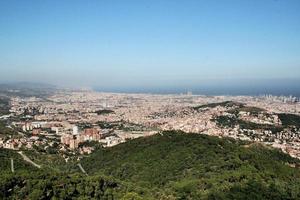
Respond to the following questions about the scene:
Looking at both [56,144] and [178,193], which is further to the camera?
[56,144]

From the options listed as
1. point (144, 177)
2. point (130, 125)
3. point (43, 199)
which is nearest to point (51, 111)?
point (130, 125)

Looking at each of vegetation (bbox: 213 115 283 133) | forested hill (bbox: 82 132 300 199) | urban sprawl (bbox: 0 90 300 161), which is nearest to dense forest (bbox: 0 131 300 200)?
forested hill (bbox: 82 132 300 199)

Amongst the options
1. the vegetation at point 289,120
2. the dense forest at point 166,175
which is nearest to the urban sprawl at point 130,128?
the vegetation at point 289,120

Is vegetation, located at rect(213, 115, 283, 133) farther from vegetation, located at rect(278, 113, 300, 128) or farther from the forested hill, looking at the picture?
the forested hill

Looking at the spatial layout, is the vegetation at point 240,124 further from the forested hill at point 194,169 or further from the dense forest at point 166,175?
the forested hill at point 194,169

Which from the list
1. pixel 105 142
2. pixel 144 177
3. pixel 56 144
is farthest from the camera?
pixel 105 142

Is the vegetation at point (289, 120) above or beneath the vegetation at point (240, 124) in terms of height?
above

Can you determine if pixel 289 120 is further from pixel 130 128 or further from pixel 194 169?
pixel 194 169

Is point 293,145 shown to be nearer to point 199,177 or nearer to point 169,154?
point 169,154

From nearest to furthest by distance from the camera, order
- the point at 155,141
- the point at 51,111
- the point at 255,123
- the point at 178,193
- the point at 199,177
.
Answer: the point at 178,193
the point at 199,177
the point at 155,141
the point at 255,123
the point at 51,111
